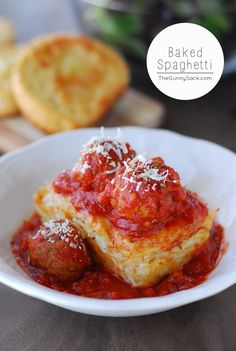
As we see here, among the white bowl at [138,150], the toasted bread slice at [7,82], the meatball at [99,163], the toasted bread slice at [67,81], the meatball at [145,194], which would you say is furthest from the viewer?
the toasted bread slice at [7,82]

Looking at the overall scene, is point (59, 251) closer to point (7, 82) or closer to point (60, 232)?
point (60, 232)

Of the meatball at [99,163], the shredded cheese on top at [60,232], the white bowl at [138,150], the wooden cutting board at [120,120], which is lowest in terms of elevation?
the wooden cutting board at [120,120]

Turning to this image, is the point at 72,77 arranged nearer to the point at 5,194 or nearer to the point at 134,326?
the point at 5,194

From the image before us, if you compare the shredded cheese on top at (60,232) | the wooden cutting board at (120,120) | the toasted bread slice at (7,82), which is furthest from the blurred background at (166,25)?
the shredded cheese on top at (60,232)

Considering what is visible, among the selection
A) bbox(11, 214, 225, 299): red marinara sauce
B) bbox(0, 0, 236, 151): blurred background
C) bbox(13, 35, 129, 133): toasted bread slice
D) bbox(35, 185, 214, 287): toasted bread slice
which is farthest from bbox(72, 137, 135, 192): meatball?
bbox(0, 0, 236, 151): blurred background

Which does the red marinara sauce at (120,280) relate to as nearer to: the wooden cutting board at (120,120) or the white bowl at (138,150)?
the white bowl at (138,150)

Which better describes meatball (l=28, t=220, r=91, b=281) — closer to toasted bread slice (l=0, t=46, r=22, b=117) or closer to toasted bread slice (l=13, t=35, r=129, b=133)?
toasted bread slice (l=13, t=35, r=129, b=133)

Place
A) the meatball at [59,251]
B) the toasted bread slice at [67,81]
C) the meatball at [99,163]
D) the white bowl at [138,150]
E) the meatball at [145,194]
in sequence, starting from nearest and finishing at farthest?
1. the meatball at [145,194]
2. the meatball at [59,251]
3. the meatball at [99,163]
4. the white bowl at [138,150]
5. the toasted bread slice at [67,81]
